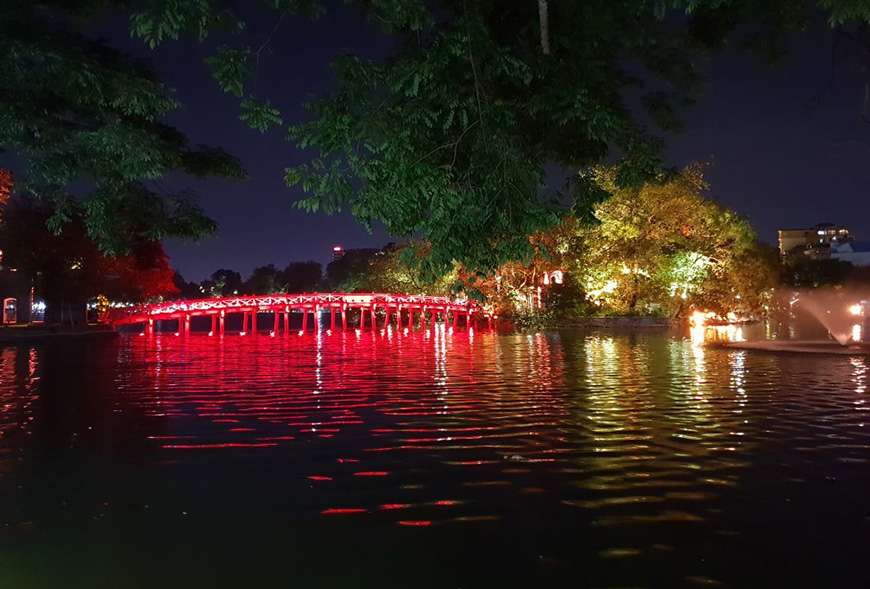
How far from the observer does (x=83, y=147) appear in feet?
30.5

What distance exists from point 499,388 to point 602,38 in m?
10.6

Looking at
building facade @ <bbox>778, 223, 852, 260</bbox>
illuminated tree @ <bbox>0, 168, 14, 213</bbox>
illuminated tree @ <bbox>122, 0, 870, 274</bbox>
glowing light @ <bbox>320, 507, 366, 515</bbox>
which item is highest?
building facade @ <bbox>778, 223, 852, 260</bbox>

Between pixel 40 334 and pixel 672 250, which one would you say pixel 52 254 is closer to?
pixel 40 334

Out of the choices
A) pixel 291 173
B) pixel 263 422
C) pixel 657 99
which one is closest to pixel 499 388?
pixel 263 422

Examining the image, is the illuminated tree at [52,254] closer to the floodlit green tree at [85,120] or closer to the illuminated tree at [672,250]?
the illuminated tree at [672,250]

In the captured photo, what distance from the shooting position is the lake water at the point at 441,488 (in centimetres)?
570

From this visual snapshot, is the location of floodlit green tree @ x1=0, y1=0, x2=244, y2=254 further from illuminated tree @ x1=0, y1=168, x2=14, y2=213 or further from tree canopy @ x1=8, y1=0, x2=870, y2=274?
illuminated tree @ x1=0, y1=168, x2=14, y2=213

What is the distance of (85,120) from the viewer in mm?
10195

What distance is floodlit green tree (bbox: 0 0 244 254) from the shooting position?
8.91 meters

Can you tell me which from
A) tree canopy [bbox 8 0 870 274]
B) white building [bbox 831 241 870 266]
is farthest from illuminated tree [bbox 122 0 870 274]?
white building [bbox 831 241 870 266]

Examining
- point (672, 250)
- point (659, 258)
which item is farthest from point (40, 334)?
point (672, 250)

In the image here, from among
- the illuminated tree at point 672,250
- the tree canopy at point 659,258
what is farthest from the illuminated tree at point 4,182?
the illuminated tree at point 672,250

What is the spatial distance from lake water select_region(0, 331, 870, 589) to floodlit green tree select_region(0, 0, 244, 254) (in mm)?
3309

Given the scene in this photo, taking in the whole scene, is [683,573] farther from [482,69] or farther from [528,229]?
[482,69]
